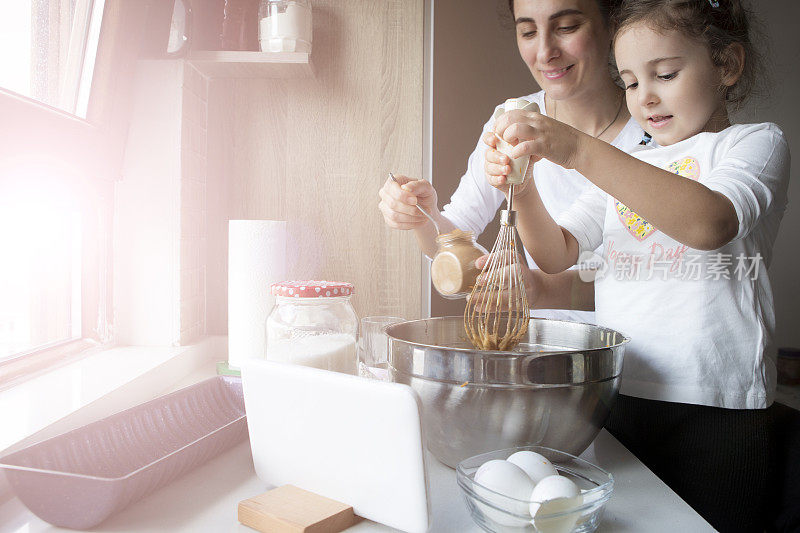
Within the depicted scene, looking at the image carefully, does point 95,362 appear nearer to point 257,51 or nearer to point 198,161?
point 198,161

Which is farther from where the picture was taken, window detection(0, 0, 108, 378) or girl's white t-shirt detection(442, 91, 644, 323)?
girl's white t-shirt detection(442, 91, 644, 323)

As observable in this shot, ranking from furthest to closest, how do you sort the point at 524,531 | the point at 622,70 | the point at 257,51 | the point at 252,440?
the point at 257,51 → the point at 622,70 → the point at 252,440 → the point at 524,531

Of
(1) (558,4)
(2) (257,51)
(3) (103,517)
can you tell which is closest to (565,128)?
(1) (558,4)

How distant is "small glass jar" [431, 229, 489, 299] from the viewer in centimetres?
77

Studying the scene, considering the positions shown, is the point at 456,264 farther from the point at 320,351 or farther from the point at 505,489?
the point at 505,489

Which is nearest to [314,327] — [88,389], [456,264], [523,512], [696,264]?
[456,264]

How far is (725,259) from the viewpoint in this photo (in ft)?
2.70

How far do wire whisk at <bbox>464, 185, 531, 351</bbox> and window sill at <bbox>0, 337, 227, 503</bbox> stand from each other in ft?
1.61

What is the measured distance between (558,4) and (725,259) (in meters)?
0.51

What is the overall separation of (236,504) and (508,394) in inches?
10.6

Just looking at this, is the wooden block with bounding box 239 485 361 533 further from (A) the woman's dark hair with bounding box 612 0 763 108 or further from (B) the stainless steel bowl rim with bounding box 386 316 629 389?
(A) the woman's dark hair with bounding box 612 0 763 108

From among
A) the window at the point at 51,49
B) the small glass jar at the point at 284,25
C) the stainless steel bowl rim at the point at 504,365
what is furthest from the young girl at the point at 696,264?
the window at the point at 51,49

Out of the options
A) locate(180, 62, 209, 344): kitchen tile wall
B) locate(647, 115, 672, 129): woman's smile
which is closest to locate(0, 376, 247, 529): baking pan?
locate(180, 62, 209, 344): kitchen tile wall

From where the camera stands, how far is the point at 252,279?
3.65 ft
